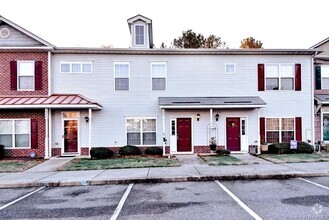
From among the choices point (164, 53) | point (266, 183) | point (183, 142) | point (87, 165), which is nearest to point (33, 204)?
point (87, 165)

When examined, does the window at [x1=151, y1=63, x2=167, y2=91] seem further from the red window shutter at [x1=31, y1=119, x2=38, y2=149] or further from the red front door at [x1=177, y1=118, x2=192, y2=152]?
the red window shutter at [x1=31, y1=119, x2=38, y2=149]

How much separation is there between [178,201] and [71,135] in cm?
1068

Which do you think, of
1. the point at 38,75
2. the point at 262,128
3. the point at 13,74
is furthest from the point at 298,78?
the point at 13,74

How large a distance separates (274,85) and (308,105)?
2494 millimetres

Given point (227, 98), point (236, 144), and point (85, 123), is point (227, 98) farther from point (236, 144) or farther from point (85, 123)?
point (85, 123)

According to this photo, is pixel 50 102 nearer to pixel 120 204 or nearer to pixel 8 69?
pixel 8 69

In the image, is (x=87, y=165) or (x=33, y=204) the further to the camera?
(x=87, y=165)

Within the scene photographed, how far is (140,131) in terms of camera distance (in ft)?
51.6

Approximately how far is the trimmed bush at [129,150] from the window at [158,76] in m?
3.83

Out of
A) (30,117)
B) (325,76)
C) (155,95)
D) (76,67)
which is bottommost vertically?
(30,117)

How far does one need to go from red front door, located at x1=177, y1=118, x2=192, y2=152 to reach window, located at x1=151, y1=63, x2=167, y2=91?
2.34 m

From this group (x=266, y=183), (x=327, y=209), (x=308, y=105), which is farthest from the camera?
(x=308, y=105)

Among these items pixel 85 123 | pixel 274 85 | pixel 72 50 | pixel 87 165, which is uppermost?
pixel 72 50

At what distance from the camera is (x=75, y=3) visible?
18703mm
